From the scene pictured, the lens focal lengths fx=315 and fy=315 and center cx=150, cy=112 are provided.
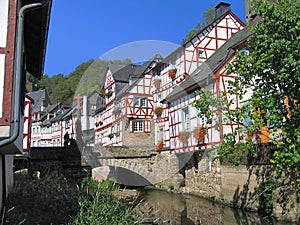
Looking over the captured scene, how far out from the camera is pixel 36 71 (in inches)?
251

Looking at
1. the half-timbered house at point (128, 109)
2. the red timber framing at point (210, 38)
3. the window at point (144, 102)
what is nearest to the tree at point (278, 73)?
the half-timbered house at point (128, 109)

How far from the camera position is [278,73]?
632 centimetres

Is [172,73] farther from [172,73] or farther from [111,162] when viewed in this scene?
[111,162]

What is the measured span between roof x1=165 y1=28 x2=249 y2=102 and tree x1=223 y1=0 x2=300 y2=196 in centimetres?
420

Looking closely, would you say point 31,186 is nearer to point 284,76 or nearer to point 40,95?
point 284,76

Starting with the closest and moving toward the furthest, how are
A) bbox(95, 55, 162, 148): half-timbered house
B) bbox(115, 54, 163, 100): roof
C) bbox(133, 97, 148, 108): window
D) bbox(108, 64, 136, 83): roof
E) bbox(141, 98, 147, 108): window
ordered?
bbox(108, 64, 136, 83): roof
bbox(115, 54, 163, 100): roof
bbox(95, 55, 162, 148): half-timbered house
bbox(133, 97, 148, 108): window
bbox(141, 98, 147, 108): window

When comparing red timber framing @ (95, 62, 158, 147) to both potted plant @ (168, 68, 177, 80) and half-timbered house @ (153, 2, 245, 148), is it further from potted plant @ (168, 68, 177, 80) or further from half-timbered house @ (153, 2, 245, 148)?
half-timbered house @ (153, 2, 245, 148)

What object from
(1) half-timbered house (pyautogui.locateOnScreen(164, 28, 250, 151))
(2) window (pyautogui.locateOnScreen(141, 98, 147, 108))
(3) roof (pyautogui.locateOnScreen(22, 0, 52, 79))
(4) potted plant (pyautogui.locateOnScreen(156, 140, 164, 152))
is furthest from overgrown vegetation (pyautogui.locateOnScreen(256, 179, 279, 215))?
(4) potted plant (pyautogui.locateOnScreen(156, 140, 164, 152))

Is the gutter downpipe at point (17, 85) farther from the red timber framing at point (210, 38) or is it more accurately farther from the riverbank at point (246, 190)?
the red timber framing at point (210, 38)

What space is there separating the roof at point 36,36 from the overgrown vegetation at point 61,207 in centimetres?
224

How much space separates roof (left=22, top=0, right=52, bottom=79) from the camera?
12.3 feet

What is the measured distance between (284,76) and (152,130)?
8694mm

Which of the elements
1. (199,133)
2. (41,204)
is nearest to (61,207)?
(41,204)

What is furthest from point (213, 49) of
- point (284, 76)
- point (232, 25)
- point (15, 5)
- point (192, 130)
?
point (15, 5)
